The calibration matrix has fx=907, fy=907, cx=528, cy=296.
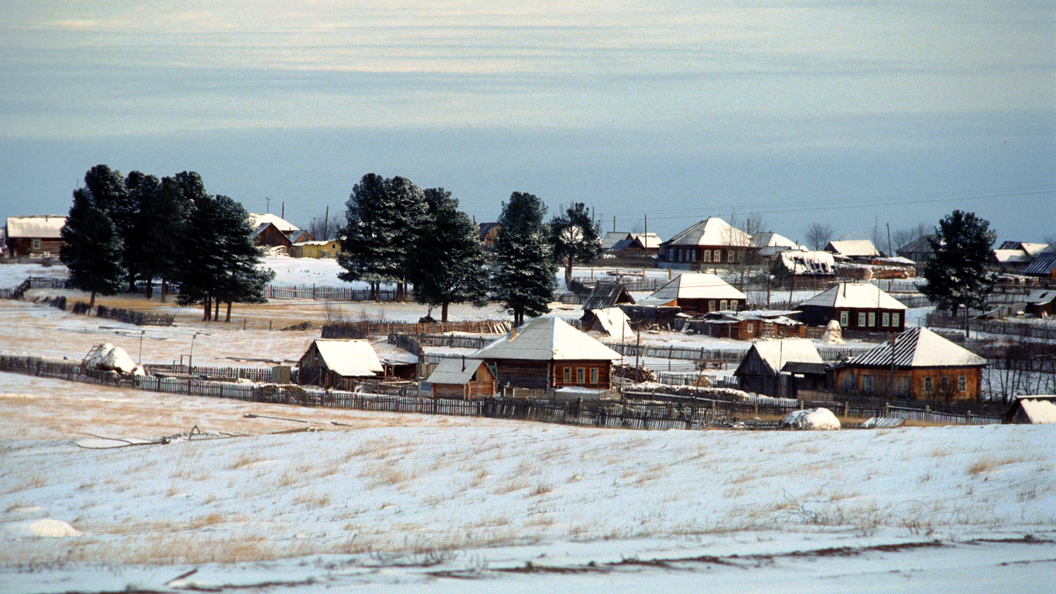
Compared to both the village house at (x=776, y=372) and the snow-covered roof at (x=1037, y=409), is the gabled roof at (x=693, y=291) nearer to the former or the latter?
the village house at (x=776, y=372)

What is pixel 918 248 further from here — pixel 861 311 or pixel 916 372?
pixel 916 372

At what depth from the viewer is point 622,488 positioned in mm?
19625

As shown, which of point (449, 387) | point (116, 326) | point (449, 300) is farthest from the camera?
point (449, 300)

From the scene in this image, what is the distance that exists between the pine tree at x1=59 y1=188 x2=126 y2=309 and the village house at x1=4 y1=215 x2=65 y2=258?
3330 cm

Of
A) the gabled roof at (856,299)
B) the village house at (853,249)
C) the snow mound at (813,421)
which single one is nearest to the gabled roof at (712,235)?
the village house at (853,249)

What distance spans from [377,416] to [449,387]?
22.7 ft

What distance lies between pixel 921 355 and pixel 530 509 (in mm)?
34718

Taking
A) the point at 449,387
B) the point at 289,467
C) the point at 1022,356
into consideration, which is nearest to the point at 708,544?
the point at 289,467

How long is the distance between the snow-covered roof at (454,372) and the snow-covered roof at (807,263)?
63237mm

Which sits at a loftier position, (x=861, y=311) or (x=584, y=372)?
(x=861, y=311)

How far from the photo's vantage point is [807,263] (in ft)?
341

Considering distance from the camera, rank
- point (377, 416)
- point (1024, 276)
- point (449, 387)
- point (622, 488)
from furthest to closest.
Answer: point (1024, 276), point (449, 387), point (377, 416), point (622, 488)

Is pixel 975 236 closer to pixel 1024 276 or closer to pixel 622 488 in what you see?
pixel 1024 276

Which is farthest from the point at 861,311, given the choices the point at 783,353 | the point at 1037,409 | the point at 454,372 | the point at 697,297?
the point at 454,372
